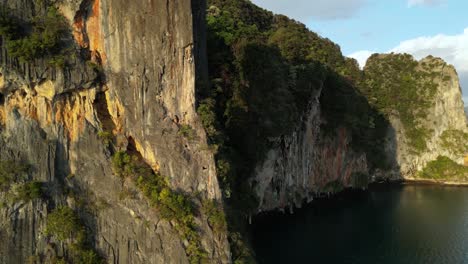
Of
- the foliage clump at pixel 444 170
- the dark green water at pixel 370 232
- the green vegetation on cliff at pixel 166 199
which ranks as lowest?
the dark green water at pixel 370 232

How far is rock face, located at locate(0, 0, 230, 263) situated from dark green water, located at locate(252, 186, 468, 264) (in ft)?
26.9

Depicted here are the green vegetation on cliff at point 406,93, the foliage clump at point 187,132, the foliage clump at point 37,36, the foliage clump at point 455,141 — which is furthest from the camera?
the green vegetation on cliff at point 406,93

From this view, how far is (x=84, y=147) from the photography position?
1634cm

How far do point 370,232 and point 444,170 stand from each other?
21.7m

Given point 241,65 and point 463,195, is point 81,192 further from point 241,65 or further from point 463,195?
point 463,195

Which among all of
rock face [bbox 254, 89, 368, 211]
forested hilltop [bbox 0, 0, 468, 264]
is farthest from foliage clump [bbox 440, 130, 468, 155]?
forested hilltop [bbox 0, 0, 468, 264]

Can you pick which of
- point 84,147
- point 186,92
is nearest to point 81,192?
point 84,147

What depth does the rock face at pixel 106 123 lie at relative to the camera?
15.9 metres

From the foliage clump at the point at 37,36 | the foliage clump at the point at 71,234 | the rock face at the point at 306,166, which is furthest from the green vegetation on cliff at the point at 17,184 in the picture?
the rock face at the point at 306,166

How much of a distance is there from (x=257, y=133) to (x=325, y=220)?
948 cm

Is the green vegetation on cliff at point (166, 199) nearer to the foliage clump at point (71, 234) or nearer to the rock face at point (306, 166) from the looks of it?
the foliage clump at point (71, 234)

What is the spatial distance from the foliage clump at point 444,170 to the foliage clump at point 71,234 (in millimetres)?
37881

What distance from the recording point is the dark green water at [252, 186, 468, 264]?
22438mm

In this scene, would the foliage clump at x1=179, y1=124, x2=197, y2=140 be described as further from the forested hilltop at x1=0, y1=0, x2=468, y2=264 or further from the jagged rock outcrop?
the jagged rock outcrop
